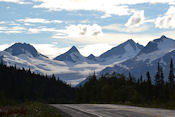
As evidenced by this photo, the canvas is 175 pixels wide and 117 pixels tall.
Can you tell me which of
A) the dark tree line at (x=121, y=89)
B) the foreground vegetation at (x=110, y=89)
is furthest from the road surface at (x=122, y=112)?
the dark tree line at (x=121, y=89)

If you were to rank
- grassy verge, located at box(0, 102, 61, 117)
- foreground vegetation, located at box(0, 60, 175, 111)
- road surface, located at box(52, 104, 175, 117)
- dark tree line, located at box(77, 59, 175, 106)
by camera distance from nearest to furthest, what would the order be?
grassy verge, located at box(0, 102, 61, 117) → road surface, located at box(52, 104, 175, 117) → foreground vegetation, located at box(0, 60, 175, 111) → dark tree line, located at box(77, 59, 175, 106)

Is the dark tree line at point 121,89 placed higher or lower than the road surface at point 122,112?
higher

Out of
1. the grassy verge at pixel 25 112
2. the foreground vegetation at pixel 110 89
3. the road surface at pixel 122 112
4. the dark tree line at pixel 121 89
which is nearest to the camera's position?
the grassy verge at pixel 25 112

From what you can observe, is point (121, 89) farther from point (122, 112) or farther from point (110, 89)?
point (122, 112)

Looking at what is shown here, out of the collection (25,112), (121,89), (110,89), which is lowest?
(25,112)

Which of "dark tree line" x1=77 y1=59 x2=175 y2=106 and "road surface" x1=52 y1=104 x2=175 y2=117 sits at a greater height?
"dark tree line" x1=77 y1=59 x2=175 y2=106

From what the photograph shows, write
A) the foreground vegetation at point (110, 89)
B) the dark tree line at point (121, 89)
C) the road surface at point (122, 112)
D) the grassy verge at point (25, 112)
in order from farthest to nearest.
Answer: the dark tree line at point (121, 89), the foreground vegetation at point (110, 89), the road surface at point (122, 112), the grassy verge at point (25, 112)

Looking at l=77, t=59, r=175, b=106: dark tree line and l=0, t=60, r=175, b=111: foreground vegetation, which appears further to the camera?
l=77, t=59, r=175, b=106: dark tree line

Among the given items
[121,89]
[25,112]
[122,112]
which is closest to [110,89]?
[121,89]

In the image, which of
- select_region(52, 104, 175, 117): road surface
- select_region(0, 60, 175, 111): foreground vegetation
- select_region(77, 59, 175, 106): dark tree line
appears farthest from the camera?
select_region(77, 59, 175, 106): dark tree line

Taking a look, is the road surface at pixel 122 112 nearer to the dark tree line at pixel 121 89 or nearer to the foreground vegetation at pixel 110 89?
the foreground vegetation at pixel 110 89

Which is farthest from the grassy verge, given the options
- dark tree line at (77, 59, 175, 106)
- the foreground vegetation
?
dark tree line at (77, 59, 175, 106)

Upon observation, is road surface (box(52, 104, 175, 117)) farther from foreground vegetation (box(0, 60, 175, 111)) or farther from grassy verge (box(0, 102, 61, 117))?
foreground vegetation (box(0, 60, 175, 111))

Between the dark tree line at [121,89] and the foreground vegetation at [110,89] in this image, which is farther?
the dark tree line at [121,89]
